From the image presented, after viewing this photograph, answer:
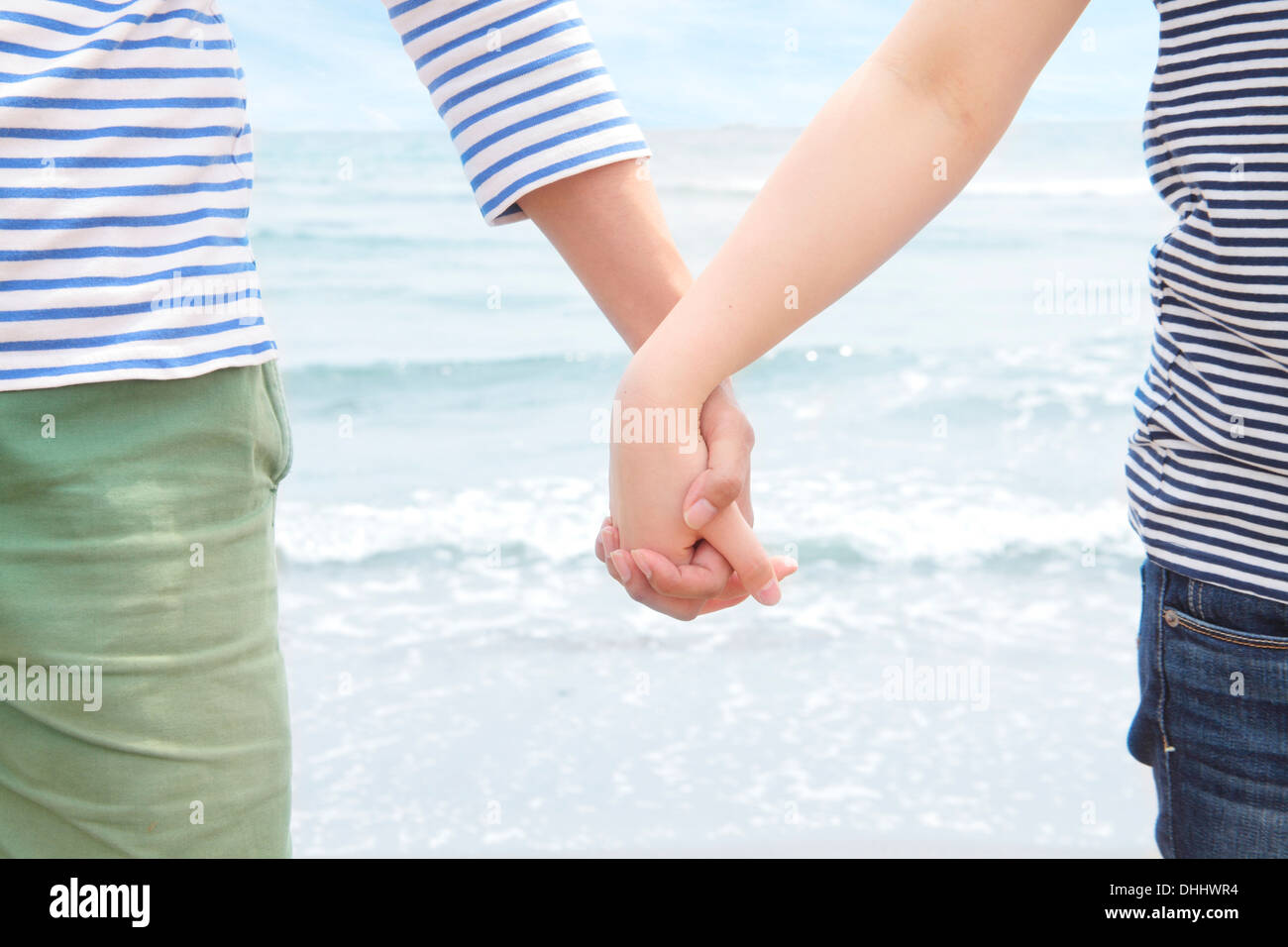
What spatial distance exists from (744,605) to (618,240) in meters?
3.71

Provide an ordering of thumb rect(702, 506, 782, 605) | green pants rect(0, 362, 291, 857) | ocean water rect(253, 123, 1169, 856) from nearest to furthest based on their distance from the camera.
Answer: green pants rect(0, 362, 291, 857) → thumb rect(702, 506, 782, 605) → ocean water rect(253, 123, 1169, 856)

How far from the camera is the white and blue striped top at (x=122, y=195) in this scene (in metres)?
1.01

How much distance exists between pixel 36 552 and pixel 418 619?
4.15 m

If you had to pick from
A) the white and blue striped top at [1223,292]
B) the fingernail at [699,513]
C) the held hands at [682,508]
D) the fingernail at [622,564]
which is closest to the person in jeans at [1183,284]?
the white and blue striped top at [1223,292]

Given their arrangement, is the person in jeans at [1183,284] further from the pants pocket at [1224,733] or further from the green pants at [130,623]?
the green pants at [130,623]

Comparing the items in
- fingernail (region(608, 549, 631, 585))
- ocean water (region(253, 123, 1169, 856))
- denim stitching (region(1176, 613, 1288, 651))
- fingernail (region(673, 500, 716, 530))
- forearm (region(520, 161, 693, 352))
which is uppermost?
forearm (region(520, 161, 693, 352))

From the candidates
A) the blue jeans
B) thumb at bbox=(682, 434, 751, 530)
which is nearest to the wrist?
thumb at bbox=(682, 434, 751, 530)

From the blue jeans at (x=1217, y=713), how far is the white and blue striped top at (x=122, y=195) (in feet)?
2.86

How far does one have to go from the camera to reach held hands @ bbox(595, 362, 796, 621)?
131 centimetres

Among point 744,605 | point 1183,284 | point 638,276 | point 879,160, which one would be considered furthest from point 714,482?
point 744,605

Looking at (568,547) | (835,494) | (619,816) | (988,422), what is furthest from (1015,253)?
(619,816)

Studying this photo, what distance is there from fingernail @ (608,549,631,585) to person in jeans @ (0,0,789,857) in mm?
443

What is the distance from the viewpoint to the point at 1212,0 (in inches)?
41.3

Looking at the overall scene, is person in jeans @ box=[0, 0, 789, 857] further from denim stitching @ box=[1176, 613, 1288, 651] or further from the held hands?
denim stitching @ box=[1176, 613, 1288, 651]
